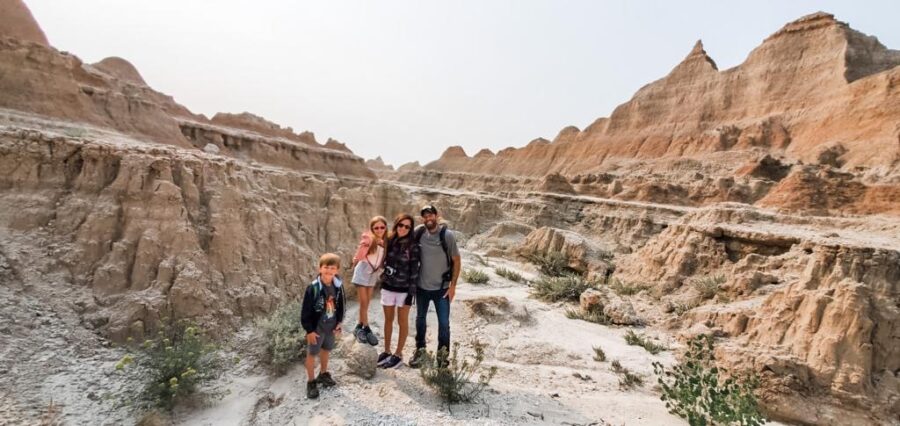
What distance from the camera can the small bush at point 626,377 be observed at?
18.6 ft

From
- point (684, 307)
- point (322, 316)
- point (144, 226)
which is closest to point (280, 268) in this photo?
point (144, 226)

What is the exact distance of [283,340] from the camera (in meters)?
5.09

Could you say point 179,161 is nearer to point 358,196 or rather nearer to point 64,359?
point 64,359

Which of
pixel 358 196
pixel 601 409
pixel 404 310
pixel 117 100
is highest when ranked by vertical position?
pixel 117 100

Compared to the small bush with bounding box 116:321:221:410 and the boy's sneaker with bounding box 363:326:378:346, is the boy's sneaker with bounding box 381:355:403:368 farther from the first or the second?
the small bush with bounding box 116:321:221:410

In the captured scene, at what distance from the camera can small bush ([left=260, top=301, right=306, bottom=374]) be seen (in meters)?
4.96

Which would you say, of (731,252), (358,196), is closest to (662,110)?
(731,252)

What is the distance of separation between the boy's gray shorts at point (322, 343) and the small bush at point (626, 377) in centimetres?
390

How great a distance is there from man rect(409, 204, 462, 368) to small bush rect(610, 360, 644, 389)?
2640 millimetres

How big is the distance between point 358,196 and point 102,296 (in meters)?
6.68

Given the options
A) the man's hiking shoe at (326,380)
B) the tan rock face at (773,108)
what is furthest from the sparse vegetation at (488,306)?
the tan rock face at (773,108)

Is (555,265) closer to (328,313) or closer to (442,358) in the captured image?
(442,358)

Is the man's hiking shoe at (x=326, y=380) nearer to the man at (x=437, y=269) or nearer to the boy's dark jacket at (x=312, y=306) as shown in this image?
the boy's dark jacket at (x=312, y=306)

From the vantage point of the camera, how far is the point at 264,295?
670cm
